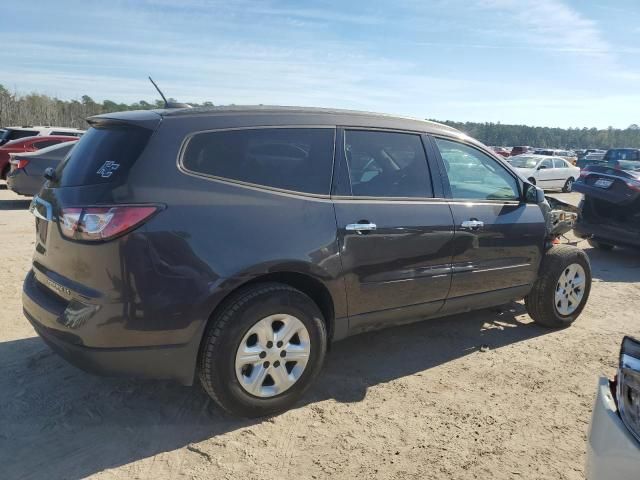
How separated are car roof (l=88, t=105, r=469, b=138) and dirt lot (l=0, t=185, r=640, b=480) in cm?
175

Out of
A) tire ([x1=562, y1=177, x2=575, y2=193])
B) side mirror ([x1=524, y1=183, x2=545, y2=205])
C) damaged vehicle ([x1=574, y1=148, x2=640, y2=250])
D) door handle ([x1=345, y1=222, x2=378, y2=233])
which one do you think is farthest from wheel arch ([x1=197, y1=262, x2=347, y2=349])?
tire ([x1=562, y1=177, x2=575, y2=193])

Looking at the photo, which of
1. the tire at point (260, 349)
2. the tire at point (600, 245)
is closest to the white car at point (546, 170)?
the tire at point (600, 245)

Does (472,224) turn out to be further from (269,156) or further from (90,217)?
(90,217)

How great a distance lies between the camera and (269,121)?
3.27 meters

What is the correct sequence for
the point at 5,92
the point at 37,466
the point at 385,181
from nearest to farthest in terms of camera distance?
the point at 37,466 → the point at 385,181 → the point at 5,92

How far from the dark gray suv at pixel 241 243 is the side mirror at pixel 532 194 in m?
0.84

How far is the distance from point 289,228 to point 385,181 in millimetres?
944

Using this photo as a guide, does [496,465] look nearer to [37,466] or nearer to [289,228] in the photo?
[289,228]

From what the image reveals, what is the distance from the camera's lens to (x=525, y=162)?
20422mm

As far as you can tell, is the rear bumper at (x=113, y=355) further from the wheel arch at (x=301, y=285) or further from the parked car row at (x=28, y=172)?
the parked car row at (x=28, y=172)

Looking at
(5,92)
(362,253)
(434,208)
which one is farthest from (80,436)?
(5,92)

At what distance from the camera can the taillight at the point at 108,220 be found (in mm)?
2688

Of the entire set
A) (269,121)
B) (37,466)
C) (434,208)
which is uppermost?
(269,121)

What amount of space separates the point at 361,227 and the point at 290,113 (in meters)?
0.86
